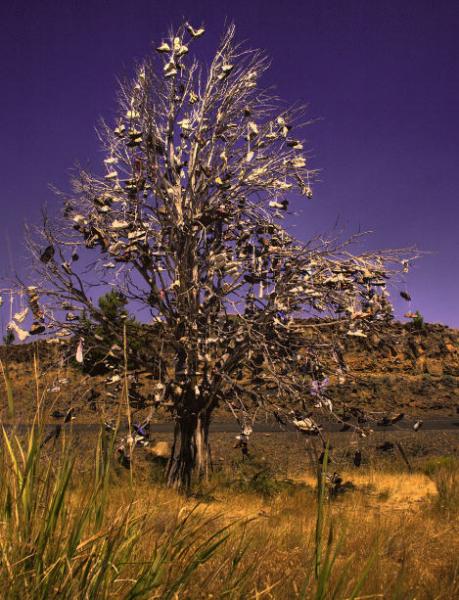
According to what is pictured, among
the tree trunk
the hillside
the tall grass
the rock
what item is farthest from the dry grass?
the rock

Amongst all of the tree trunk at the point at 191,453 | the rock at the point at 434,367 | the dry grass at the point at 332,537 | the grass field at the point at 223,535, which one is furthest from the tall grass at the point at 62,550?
the rock at the point at 434,367

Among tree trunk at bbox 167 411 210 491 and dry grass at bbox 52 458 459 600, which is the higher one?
tree trunk at bbox 167 411 210 491

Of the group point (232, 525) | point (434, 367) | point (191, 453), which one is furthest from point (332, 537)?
point (434, 367)

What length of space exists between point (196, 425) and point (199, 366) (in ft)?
4.50

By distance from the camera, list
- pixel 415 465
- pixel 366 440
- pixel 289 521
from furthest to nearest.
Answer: pixel 366 440 → pixel 415 465 → pixel 289 521

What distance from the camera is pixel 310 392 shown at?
28.8ft

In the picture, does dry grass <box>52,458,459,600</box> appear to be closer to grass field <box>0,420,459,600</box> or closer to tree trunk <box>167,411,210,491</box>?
grass field <box>0,420,459,600</box>

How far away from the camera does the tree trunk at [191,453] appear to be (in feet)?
31.6

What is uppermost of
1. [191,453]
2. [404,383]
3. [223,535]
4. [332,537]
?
[404,383]

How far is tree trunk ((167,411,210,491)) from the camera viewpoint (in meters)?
Answer: 9.62

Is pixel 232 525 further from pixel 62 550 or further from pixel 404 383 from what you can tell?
pixel 404 383

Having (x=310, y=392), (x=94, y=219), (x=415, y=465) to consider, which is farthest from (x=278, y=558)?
(x=415, y=465)

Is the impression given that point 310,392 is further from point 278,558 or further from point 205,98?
point 205,98

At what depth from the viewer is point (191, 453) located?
970cm
